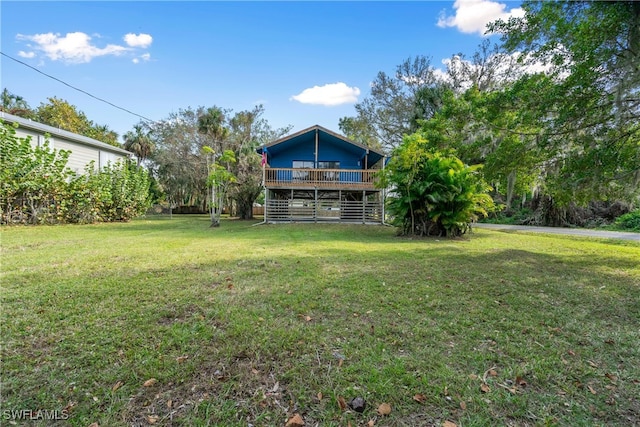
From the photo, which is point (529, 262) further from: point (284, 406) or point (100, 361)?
point (100, 361)

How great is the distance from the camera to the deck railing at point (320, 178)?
16156 mm

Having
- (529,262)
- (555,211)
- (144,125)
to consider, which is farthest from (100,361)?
(144,125)

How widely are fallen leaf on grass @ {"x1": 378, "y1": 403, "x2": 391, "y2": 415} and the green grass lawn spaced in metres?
0.03

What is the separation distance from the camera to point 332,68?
55.9ft

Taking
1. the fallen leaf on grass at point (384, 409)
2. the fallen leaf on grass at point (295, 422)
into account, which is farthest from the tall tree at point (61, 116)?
the fallen leaf on grass at point (384, 409)

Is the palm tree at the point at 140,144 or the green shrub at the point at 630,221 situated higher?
the palm tree at the point at 140,144

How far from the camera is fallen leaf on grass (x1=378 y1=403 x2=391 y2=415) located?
71.6 inches


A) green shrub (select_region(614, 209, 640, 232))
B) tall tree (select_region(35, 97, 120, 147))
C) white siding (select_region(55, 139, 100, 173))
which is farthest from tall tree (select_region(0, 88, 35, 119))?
green shrub (select_region(614, 209, 640, 232))

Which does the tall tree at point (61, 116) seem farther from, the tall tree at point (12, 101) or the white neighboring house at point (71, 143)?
the white neighboring house at point (71, 143)

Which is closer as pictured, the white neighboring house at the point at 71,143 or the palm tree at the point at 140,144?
Answer: the white neighboring house at the point at 71,143

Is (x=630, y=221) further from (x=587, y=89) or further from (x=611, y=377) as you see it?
(x=611, y=377)

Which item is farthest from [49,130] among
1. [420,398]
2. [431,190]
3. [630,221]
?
[630,221]

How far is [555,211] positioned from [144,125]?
1414 inches

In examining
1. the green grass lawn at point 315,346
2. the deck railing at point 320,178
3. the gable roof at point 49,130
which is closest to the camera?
the green grass lawn at point 315,346
